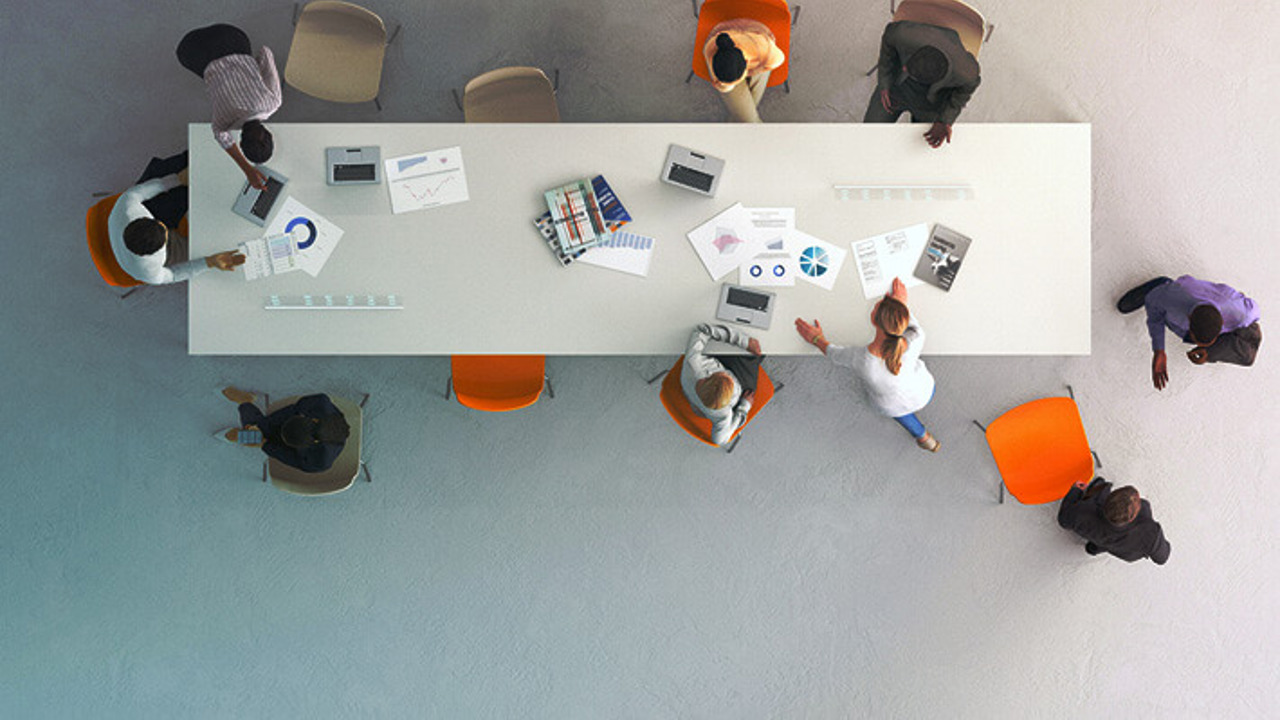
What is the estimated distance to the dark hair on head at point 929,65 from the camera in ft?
10.2

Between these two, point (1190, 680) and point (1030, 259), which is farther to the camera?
point (1190, 680)

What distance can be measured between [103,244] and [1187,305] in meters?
4.54

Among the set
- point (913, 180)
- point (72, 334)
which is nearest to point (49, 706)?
point (72, 334)

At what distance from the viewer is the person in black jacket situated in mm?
3434

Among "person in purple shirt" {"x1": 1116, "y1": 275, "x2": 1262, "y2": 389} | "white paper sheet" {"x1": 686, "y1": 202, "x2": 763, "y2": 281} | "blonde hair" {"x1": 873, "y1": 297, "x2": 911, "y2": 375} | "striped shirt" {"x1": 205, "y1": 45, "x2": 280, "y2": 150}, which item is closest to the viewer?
"blonde hair" {"x1": 873, "y1": 297, "x2": 911, "y2": 375}

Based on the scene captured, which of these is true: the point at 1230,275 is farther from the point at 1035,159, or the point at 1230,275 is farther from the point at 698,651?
the point at 698,651

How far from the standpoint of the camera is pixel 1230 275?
4.00 metres

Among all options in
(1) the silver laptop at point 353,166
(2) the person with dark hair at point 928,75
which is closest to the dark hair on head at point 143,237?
(1) the silver laptop at point 353,166

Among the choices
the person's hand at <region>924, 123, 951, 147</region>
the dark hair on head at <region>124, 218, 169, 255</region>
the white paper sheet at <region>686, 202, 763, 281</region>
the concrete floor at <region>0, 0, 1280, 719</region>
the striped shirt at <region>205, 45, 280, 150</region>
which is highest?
the person's hand at <region>924, 123, 951, 147</region>

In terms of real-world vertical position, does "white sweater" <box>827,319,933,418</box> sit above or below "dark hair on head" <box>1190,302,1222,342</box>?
below

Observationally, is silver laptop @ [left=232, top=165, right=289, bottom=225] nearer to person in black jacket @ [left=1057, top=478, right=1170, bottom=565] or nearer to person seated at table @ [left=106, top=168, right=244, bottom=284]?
person seated at table @ [left=106, top=168, right=244, bottom=284]

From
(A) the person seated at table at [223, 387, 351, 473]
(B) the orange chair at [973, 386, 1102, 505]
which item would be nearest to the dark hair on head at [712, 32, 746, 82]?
(B) the orange chair at [973, 386, 1102, 505]

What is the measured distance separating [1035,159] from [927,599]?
2.15m

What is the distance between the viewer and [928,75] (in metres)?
3.10
